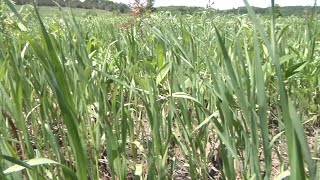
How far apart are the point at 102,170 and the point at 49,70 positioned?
1.51 ft

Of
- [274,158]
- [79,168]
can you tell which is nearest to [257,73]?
[79,168]

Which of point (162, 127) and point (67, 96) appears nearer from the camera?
point (67, 96)

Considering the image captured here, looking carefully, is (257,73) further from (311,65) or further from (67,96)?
(311,65)

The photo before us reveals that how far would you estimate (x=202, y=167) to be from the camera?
812 mm

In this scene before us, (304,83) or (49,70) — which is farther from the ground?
(49,70)

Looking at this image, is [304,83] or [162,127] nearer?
[162,127]

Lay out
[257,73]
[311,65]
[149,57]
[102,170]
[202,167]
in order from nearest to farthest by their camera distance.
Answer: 1. [257,73]
2. [202,167]
3. [102,170]
4. [311,65]
5. [149,57]

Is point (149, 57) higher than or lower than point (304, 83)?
higher

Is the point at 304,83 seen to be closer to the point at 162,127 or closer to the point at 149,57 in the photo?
the point at 149,57

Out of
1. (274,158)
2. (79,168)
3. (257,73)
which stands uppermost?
(257,73)

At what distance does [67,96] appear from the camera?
1.91 feet

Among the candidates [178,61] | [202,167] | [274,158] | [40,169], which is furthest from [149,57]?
Result: [40,169]

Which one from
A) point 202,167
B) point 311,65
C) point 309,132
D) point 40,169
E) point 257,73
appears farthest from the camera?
point 311,65

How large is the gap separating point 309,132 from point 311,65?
0.29m
